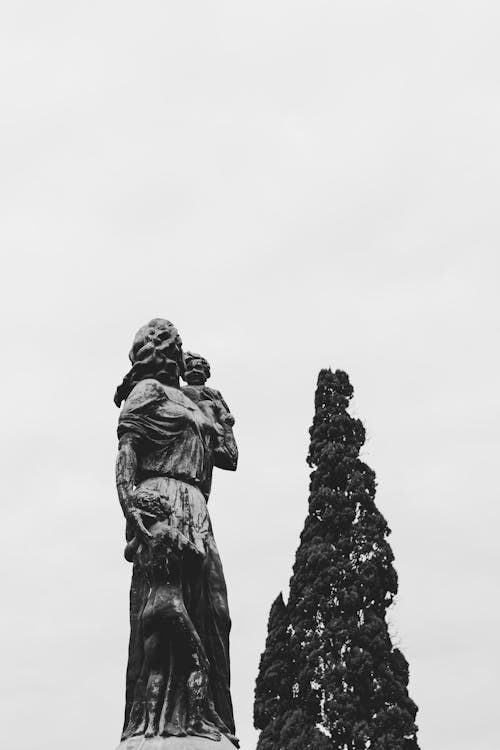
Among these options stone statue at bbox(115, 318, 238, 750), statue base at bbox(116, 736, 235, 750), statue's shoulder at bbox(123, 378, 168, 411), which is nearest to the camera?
statue base at bbox(116, 736, 235, 750)

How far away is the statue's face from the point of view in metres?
9.41

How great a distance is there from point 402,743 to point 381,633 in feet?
8.80

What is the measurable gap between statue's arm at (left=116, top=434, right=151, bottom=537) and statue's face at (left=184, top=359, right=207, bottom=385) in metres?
1.01

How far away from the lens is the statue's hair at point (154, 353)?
895 cm

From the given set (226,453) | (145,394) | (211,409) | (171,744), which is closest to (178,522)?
(226,453)

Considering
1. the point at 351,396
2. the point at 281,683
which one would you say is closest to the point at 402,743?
the point at 281,683

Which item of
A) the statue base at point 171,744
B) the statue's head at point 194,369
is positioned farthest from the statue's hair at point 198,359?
the statue base at point 171,744

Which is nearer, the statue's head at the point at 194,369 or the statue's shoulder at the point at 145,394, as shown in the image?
the statue's shoulder at the point at 145,394

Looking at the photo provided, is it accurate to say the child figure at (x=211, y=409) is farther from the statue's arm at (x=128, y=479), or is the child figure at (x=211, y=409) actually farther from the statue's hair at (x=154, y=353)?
the statue's arm at (x=128, y=479)

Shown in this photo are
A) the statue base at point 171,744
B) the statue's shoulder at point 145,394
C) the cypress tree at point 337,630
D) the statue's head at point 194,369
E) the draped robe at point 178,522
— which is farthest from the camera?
the cypress tree at point 337,630

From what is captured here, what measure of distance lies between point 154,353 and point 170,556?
1581 mm

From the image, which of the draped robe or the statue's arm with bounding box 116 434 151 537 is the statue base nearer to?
the draped robe

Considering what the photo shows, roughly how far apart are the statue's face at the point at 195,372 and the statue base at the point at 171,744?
2818 millimetres

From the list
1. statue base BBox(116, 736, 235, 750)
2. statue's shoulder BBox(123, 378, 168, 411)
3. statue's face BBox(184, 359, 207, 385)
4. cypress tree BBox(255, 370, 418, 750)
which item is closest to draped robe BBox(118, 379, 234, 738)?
statue's shoulder BBox(123, 378, 168, 411)
